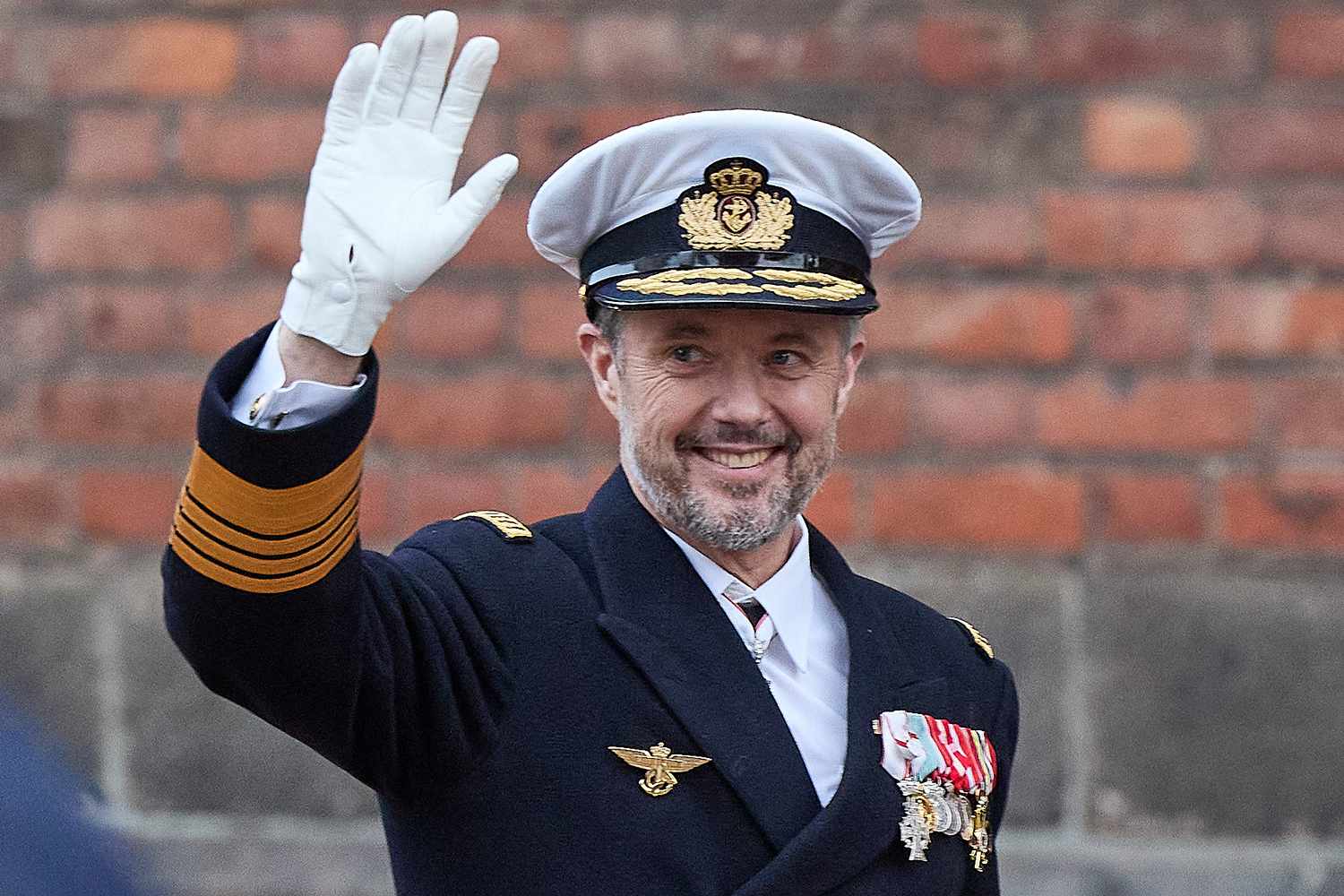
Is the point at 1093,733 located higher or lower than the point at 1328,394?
lower

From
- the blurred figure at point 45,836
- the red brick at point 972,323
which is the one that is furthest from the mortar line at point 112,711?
the blurred figure at point 45,836

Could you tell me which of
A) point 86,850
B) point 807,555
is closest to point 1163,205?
point 807,555

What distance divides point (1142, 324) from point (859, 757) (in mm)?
1550

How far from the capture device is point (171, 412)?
3631 mm

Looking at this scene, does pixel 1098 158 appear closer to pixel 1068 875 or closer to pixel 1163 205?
pixel 1163 205

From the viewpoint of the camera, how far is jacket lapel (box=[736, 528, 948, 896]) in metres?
2.10

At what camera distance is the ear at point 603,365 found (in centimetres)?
241

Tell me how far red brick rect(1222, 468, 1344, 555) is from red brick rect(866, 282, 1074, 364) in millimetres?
402

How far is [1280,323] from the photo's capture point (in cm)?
351

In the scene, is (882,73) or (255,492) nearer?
(255,492)

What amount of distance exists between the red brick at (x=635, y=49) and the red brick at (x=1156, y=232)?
705 mm

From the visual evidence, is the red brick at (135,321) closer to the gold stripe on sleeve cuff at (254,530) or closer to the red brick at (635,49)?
the red brick at (635,49)

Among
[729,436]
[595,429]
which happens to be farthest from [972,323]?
[729,436]

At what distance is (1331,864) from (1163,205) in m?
1.18
